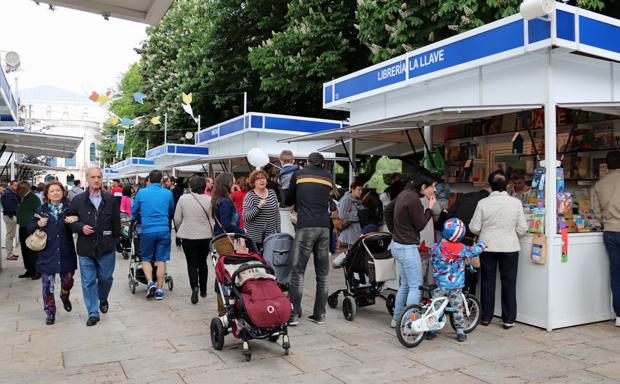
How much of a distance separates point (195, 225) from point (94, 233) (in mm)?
1345

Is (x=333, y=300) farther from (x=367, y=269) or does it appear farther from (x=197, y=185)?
(x=197, y=185)

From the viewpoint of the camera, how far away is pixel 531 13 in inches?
211

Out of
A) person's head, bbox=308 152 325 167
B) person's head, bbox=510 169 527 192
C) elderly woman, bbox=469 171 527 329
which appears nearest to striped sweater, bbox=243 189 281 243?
person's head, bbox=308 152 325 167

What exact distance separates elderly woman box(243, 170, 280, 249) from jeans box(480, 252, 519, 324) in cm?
238

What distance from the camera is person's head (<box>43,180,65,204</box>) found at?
6184mm

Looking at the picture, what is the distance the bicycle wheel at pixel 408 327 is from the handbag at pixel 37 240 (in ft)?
12.8

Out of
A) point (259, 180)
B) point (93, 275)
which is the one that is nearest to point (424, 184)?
point (259, 180)

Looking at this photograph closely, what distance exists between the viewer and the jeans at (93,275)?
5.92 m

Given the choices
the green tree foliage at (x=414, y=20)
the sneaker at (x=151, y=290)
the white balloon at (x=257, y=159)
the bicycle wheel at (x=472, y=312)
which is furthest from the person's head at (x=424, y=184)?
the white balloon at (x=257, y=159)

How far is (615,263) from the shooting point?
5.84m

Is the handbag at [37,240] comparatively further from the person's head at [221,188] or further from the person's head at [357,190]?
the person's head at [357,190]

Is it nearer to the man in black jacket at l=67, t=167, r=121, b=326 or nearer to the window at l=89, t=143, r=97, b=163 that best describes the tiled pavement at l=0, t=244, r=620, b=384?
the man in black jacket at l=67, t=167, r=121, b=326

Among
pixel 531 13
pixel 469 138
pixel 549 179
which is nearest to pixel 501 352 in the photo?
pixel 549 179

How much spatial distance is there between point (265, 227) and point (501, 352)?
286 cm
